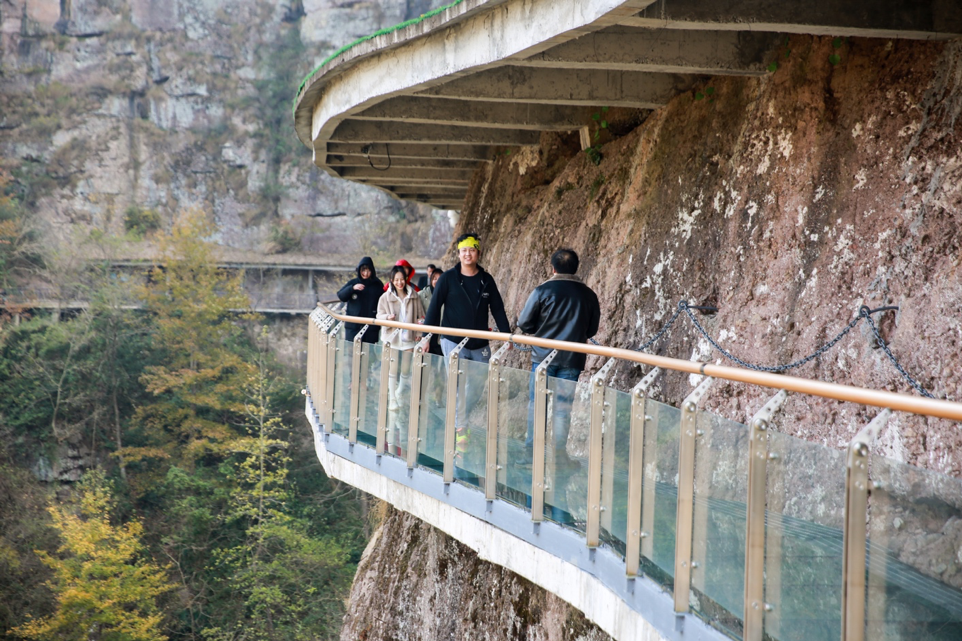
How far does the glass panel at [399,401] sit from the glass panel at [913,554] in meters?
4.75

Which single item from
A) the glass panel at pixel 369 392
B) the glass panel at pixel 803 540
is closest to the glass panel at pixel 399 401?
the glass panel at pixel 369 392

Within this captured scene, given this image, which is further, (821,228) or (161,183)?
(161,183)

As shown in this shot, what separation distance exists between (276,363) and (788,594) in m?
43.4

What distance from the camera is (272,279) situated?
47.3 meters

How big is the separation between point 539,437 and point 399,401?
233cm

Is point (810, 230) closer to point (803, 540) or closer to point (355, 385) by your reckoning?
point (355, 385)

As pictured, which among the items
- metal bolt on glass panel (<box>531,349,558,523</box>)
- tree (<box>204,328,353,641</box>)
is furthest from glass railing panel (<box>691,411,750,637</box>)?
tree (<box>204,328,353,641</box>)

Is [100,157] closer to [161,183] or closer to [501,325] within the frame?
[161,183]

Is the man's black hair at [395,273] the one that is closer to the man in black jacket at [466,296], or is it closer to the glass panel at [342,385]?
the glass panel at [342,385]

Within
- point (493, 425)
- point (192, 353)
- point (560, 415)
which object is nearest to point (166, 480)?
point (192, 353)

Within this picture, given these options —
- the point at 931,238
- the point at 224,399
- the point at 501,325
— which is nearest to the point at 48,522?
the point at 224,399

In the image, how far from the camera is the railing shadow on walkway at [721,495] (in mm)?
2547

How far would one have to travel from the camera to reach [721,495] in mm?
3473

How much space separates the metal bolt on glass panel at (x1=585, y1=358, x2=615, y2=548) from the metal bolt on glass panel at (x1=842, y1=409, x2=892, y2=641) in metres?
1.89
